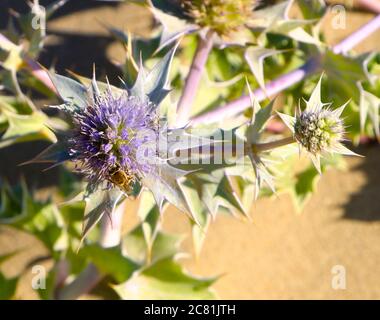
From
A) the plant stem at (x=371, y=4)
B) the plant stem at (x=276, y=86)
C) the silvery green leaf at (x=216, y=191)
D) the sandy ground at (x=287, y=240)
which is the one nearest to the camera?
the silvery green leaf at (x=216, y=191)

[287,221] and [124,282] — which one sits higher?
[287,221]

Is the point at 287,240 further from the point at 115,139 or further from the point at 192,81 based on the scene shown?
the point at 115,139

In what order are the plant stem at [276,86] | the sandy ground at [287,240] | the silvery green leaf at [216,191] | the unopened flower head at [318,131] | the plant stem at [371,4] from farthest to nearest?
the plant stem at [371,4]
the sandy ground at [287,240]
the plant stem at [276,86]
the silvery green leaf at [216,191]
the unopened flower head at [318,131]

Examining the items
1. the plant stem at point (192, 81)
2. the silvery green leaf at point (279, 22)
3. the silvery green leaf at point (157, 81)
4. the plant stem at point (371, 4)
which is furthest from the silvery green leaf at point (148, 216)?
the plant stem at point (371, 4)

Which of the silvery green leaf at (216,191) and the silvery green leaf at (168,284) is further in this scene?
the silvery green leaf at (168,284)

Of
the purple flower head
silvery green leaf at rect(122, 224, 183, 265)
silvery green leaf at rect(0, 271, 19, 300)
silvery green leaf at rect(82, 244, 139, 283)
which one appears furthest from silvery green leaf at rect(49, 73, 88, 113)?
silvery green leaf at rect(0, 271, 19, 300)

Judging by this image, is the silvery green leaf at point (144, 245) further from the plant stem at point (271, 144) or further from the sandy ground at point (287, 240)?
the plant stem at point (271, 144)
